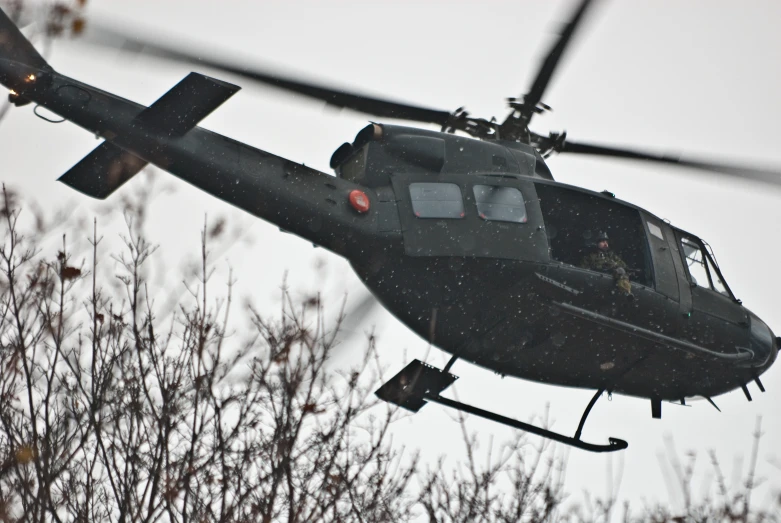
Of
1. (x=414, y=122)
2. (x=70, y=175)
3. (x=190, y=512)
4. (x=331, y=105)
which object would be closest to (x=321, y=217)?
(x=331, y=105)

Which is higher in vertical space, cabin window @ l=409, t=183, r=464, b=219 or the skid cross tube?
Result: cabin window @ l=409, t=183, r=464, b=219

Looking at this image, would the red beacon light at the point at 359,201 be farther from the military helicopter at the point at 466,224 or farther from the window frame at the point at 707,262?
the window frame at the point at 707,262

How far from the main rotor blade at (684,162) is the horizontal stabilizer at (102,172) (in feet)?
17.6

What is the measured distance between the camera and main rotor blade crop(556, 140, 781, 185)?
10.5 metres

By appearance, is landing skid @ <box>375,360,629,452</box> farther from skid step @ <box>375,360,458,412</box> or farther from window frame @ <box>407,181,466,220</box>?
window frame @ <box>407,181,466,220</box>

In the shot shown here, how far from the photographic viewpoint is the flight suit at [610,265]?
10969 millimetres

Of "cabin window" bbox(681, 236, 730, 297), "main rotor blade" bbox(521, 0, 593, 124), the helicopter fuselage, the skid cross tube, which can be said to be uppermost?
"main rotor blade" bbox(521, 0, 593, 124)

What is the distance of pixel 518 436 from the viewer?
10727 mm

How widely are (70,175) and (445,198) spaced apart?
4117 mm

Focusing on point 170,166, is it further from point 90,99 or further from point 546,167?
point 546,167

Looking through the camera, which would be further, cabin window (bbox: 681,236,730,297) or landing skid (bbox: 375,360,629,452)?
cabin window (bbox: 681,236,730,297)

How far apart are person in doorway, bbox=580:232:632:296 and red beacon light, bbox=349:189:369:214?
9.03ft

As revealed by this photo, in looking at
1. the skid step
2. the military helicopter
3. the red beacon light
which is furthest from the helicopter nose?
the red beacon light

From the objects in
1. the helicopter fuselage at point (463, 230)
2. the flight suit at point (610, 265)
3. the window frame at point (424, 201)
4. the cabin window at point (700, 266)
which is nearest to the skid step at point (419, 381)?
the helicopter fuselage at point (463, 230)
